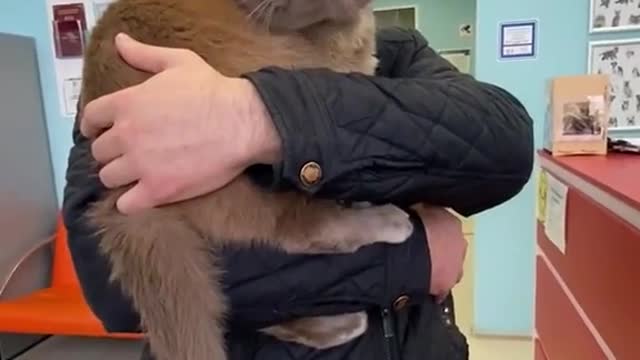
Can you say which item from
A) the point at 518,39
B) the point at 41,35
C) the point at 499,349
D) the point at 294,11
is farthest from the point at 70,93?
the point at 294,11

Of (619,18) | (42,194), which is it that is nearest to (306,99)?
(619,18)

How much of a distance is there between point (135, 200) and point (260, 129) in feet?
0.48

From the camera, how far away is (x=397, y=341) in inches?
27.4

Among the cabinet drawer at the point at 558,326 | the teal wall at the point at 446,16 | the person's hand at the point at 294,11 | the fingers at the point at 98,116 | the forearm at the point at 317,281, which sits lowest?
the cabinet drawer at the point at 558,326

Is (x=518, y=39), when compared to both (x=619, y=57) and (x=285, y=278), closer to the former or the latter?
(x=619, y=57)

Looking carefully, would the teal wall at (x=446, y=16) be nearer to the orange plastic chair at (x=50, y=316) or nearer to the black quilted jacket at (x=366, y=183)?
the orange plastic chair at (x=50, y=316)

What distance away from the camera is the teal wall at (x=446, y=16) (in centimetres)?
602

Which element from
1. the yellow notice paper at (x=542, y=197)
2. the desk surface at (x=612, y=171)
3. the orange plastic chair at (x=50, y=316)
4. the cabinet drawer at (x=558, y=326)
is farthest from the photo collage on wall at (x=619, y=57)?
the orange plastic chair at (x=50, y=316)

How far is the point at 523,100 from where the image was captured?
2.86 metres

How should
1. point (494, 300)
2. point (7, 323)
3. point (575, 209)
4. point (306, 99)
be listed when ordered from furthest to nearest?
point (494, 300)
point (7, 323)
point (575, 209)
point (306, 99)

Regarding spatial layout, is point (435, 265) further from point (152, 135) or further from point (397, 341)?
point (152, 135)

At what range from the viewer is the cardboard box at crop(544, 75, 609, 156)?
5.50ft

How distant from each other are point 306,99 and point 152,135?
15 centimetres

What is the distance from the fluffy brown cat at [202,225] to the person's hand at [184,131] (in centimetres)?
5
